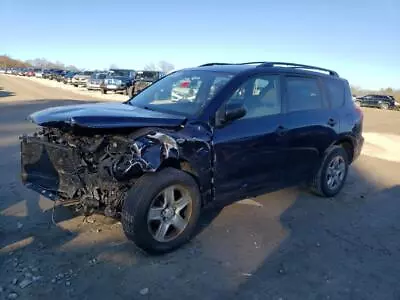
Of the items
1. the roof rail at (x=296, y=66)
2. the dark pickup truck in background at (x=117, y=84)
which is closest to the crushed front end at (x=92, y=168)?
the roof rail at (x=296, y=66)

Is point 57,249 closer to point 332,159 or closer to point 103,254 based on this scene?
point 103,254

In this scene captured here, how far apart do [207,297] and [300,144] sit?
2770 millimetres

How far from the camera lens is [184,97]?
16.3ft

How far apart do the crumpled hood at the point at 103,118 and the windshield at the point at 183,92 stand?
0.25 m

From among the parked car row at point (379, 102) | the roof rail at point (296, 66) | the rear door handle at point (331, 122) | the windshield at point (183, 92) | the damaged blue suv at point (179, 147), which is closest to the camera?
the damaged blue suv at point (179, 147)

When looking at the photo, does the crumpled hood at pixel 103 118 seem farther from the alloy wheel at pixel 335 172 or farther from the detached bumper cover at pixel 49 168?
the alloy wheel at pixel 335 172

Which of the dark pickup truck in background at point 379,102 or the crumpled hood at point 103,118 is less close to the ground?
the crumpled hood at point 103,118

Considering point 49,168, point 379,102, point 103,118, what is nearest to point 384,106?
point 379,102

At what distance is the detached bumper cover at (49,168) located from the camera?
Result: 170 inches

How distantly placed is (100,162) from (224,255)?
5.08 feet

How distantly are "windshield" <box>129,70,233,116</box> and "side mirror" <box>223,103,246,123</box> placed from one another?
0.25 meters

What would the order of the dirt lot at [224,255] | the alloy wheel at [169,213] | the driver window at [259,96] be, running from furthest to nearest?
the driver window at [259,96] → the alloy wheel at [169,213] → the dirt lot at [224,255]

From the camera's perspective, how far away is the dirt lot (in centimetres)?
361

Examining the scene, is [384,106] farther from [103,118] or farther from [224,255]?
[103,118]
